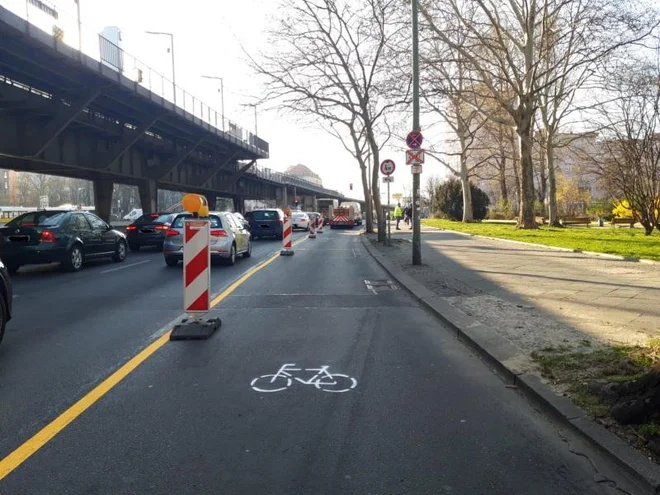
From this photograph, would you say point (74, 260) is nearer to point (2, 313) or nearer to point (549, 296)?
point (2, 313)

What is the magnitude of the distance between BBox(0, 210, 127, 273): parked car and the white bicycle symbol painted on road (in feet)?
34.3

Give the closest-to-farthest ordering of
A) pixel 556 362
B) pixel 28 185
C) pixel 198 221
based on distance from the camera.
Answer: pixel 556 362 < pixel 198 221 < pixel 28 185

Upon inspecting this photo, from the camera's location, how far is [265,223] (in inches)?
1189

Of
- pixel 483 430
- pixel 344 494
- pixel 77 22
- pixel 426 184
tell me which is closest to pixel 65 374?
pixel 344 494

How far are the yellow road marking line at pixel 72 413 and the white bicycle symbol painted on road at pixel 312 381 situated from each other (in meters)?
1.38

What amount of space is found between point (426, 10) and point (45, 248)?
60.7 ft

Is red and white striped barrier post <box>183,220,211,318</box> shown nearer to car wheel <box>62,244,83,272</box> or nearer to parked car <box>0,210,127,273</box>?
parked car <box>0,210,127,273</box>

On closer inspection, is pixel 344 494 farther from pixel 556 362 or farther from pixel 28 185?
pixel 28 185

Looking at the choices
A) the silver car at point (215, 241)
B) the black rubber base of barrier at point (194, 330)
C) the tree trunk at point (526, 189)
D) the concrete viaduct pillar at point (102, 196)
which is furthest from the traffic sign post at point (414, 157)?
the concrete viaduct pillar at point (102, 196)

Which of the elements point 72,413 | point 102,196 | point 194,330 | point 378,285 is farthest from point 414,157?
point 102,196

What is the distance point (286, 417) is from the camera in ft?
15.0

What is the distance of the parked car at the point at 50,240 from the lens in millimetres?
14164

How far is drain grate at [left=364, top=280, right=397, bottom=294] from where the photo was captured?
38.8 ft

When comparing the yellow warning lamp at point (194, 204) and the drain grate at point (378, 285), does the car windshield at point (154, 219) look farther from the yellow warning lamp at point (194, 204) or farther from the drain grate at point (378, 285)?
the yellow warning lamp at point (194, 204)
